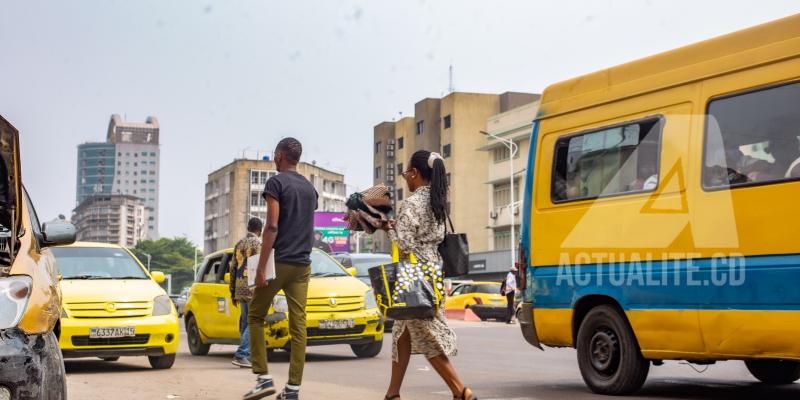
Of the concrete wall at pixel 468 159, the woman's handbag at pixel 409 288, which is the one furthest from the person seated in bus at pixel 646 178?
the concrete wall at pixel 468 159

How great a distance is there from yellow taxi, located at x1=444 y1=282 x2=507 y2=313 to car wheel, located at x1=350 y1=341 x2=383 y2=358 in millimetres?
19282

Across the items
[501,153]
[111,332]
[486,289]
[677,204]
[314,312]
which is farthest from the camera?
[501,153]

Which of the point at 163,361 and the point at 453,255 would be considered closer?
the point at 453,255

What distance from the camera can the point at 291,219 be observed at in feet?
29.6

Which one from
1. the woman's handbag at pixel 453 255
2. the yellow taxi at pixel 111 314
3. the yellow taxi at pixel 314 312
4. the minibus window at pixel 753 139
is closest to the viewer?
the minibus window at pixel 753 139

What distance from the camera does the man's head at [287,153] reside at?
9250mm

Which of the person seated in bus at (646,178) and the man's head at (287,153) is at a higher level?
the man's head at (287,153)

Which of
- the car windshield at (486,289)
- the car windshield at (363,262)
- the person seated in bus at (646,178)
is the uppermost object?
the car windshield at (363,262)

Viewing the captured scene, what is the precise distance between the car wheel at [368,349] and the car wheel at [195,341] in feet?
7.34

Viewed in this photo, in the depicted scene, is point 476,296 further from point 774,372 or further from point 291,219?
point 291,219

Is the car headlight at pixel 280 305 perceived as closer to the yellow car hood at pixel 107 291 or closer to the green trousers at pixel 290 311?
the yellow car hood at pixel 107 291

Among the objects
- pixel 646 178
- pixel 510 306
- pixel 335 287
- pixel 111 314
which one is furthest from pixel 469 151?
pixel 646 178

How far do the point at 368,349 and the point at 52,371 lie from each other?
34.6ft

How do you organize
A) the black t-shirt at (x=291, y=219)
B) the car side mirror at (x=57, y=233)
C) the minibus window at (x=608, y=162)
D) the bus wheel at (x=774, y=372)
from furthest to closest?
the bus wheel at (x=774, y=372), the minibus window at (x=608, y=162), the black t-shirt at (x=291, y=219), the car side mirror at (x=57, y=233)
